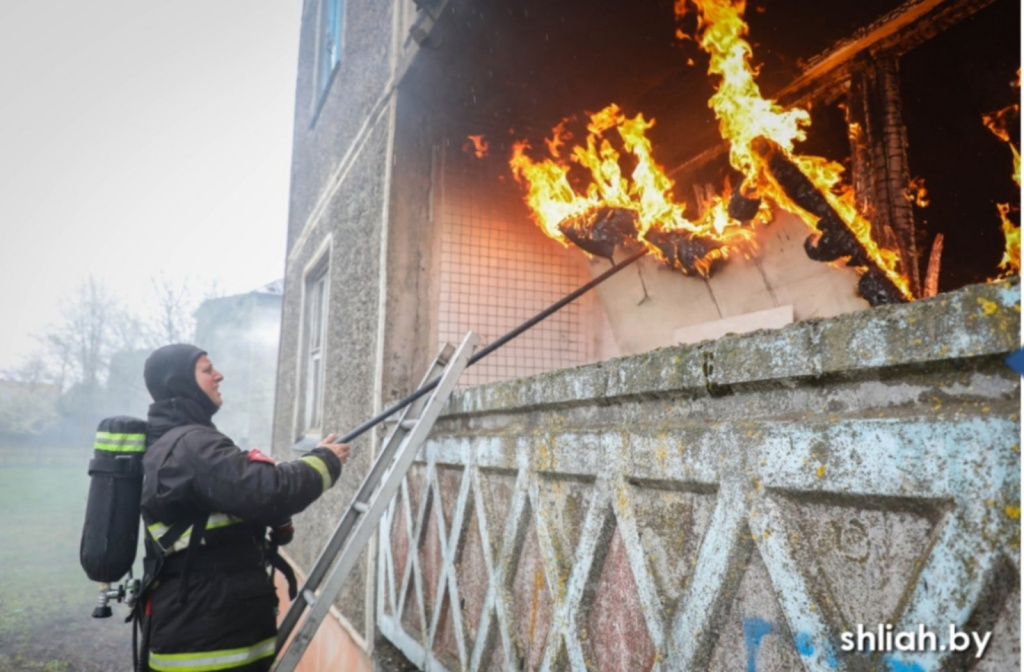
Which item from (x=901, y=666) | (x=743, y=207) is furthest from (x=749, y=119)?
(x=901, y=666)

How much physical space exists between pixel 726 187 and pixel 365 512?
2.98m

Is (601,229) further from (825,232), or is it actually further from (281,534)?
(281,534)

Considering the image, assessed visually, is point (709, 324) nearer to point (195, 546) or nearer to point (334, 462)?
point (334, 462)

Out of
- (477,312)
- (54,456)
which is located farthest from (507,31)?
(54,456)

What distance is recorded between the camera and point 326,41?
24.7ft

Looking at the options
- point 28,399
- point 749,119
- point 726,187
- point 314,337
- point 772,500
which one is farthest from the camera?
point 28,399

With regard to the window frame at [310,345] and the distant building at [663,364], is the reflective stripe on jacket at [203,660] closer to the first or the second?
the distant building at [663,364]

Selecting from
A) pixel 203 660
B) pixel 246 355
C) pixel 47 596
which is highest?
pixel 246 355

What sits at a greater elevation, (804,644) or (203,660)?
(804,644)

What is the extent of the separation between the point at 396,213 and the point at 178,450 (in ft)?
6.77

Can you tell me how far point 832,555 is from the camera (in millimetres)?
1241

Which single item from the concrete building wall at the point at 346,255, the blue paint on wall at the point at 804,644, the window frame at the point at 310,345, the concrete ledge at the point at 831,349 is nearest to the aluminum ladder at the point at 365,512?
the concrete building wall at the point at 346,255

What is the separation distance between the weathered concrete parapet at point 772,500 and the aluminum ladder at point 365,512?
549 millimetres

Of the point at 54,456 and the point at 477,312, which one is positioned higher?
the point at 477,312
